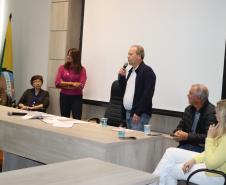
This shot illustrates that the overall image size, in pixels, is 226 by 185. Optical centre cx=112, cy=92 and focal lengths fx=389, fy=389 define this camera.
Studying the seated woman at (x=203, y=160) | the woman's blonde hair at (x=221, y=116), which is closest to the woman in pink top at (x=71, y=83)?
the seated woman at (x=203, y=160)

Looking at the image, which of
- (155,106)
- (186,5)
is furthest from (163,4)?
(155,106)

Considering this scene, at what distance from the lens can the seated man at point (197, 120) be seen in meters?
3.47

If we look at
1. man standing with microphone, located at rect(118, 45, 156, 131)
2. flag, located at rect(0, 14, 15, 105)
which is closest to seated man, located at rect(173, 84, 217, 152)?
man standing with microphone, located at rect(118, 45, 156, 131)

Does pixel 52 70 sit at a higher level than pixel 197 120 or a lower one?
higher

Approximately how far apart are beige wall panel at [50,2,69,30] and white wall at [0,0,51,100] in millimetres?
229

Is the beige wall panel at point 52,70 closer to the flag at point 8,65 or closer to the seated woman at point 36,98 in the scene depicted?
the seated woman at point 36,98

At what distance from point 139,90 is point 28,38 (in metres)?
3.34

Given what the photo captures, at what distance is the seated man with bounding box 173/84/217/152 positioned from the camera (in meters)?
3.47

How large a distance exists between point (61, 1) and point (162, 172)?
3.87 m

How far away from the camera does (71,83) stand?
5512mm

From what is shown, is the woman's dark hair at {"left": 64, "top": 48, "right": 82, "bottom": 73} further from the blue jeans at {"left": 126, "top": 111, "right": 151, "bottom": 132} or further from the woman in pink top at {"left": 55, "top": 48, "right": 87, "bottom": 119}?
the blue jeans at {"left": 126, "top": 111, "right": 151, "bottom": 132}

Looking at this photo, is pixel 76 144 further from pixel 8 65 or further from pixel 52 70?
pixel 8 65

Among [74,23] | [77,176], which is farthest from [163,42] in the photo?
[77,176]

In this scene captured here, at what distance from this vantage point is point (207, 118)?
3.52 m
